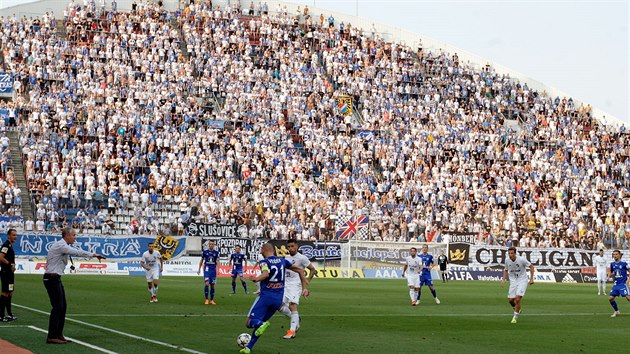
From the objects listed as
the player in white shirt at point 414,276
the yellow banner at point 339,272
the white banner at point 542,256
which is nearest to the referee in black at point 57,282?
the player in white shirt at point 414,276

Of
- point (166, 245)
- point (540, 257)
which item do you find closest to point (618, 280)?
point (166, 245)

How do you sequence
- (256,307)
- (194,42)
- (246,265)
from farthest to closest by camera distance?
(194,42) < (246,265) < (256,307)

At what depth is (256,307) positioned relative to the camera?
18.2m

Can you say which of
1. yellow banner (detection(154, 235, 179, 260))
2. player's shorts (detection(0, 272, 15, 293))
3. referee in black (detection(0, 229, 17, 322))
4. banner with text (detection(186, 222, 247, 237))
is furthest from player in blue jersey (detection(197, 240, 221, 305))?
banner with text (detection(186, 222, 247, 237))

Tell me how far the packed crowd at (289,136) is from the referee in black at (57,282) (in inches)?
1405

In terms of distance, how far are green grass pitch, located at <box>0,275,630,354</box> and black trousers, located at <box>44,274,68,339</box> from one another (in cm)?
42

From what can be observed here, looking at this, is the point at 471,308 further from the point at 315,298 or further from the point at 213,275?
the point at 213,275

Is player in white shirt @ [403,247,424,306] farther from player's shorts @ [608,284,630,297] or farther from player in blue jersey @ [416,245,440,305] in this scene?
player's shorts @ [608,284,630,297]

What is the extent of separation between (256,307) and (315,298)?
18.7 m

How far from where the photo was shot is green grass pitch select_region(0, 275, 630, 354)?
803 inches

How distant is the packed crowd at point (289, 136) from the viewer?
59031 mm

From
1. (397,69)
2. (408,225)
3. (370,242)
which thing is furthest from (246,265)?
(397,69)

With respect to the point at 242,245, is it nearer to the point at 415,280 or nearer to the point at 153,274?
the point at 415,280

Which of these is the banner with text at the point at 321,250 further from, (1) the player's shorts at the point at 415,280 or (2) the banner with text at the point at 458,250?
(1) the player's shorts at the point at 415,280
